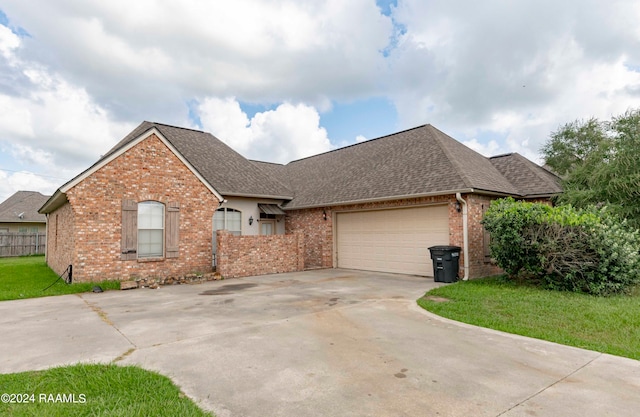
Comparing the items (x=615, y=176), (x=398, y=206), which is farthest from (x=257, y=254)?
(x=615, y=176)

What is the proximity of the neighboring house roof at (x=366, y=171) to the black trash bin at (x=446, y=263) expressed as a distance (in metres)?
1.92

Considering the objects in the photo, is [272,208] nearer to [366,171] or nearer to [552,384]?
[366,171]

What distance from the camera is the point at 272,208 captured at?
55.5ft

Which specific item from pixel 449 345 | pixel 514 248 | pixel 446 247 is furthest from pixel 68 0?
pixel 514 248

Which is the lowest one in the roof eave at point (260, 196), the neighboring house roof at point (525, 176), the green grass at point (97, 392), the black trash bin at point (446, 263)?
the green grass at point (97, 392)

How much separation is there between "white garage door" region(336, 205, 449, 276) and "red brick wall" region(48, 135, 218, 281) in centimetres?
600

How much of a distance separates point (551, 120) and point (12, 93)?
28.1 metres

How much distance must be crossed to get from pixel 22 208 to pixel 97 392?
3501 cm

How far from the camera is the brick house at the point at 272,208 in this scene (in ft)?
35.6

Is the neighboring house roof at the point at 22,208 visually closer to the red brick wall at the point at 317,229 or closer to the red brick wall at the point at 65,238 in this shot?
the red brick wall at the point at 65,238

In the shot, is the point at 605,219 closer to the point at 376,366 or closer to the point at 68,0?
the point at 376,366

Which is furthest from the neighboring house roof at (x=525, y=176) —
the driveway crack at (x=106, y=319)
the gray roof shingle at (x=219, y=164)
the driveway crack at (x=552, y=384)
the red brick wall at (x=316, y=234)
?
the driveway crack at (x=106, y=319)

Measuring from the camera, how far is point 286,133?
2284cm

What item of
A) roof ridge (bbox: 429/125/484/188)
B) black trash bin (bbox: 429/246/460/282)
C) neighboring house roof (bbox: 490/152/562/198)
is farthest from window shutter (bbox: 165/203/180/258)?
neighboring house roof (bbox: 490/152/562/198)
